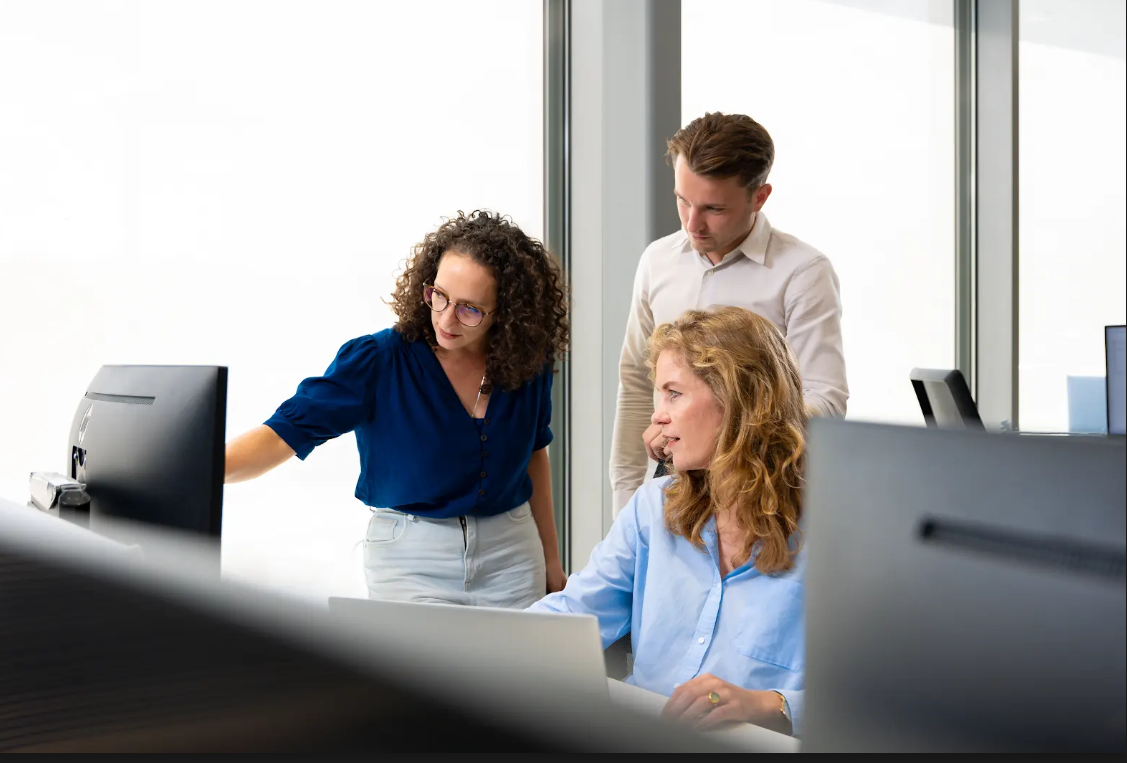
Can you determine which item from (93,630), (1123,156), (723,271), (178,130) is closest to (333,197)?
(178,130)

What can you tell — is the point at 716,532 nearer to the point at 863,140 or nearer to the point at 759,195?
the point at 759,195

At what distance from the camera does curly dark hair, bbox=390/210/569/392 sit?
2025 mm

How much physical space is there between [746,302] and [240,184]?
1.54m

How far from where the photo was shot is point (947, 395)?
226 centimetres

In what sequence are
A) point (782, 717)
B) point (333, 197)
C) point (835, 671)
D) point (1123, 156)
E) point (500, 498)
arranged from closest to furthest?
point (835, 671), point (782, 717), point (500, 498), point (333, 197), point (1123, 156)

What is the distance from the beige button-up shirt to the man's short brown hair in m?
0.17

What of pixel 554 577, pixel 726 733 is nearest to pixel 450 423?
pixel 554 577

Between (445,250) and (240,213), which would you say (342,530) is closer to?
(240,213)

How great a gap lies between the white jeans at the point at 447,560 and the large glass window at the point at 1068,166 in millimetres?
3659

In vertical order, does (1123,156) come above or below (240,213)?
above

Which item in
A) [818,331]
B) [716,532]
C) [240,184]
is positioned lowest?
[716,532]

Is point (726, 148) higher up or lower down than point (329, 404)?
higher up

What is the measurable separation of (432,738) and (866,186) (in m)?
4.44

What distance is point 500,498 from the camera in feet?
6.44
